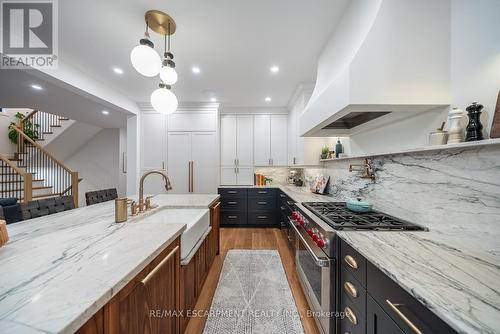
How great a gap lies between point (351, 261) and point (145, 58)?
188 centimetres

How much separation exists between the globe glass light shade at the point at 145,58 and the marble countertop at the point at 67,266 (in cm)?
114

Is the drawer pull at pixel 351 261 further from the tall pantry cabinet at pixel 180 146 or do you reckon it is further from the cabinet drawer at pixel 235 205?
the tall pantry cabinet at pixel 180 146

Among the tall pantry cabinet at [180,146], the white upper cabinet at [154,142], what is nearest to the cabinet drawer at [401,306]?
the tall pantry cabinet at [180,146]

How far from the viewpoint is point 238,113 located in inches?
165

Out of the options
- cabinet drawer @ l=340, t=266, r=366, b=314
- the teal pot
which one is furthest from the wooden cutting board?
cabinet drawer @ l=340, t=266, r=366, b=314

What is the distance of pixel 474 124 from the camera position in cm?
91

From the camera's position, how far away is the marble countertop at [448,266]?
0.50 meters

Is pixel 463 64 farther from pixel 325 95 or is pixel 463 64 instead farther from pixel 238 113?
pixel 238 113

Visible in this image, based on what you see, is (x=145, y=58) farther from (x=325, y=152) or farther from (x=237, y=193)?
(x=237, y=193)

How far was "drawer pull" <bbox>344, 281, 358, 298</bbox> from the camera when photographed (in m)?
0.94

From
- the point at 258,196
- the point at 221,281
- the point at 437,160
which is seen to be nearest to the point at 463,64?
the point at 437,160

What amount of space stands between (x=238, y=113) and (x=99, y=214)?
3.33m

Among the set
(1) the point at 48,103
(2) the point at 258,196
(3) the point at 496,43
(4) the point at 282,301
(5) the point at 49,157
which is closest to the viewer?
(3) the point at 496,43

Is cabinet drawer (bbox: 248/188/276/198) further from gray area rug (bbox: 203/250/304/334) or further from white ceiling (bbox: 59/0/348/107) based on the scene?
white ceiling (bbox: 59/0/348/107)
